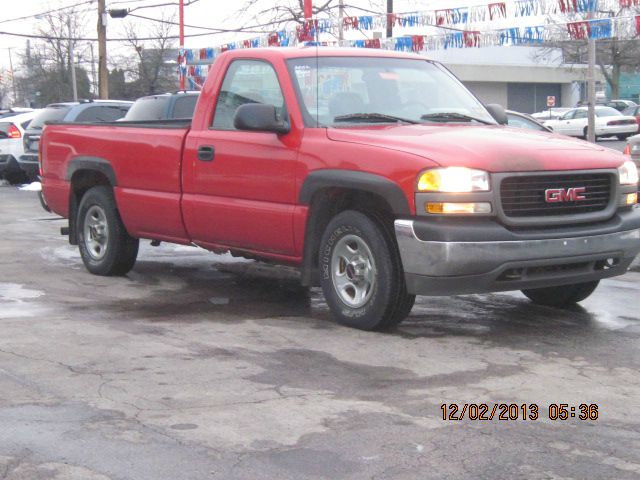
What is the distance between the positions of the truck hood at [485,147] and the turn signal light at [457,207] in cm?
23

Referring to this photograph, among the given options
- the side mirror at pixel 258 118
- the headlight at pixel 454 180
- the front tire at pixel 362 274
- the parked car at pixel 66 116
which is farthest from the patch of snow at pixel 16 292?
the parked car at pixel 66 116

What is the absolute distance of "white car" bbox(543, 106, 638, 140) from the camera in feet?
134

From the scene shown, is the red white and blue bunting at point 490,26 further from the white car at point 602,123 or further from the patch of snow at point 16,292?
the white car at point 602,123

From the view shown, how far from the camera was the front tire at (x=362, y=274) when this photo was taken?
648 centimetres

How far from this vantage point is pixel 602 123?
40969 mm

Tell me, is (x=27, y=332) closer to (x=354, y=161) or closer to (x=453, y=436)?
(x=354, y=161)

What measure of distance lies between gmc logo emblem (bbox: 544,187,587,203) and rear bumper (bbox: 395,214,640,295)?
0.79ft

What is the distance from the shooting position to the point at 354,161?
21.5 ft

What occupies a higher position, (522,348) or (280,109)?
(280,109)

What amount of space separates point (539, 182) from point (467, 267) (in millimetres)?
723

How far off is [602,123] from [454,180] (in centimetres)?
3666

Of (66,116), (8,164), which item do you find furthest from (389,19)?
(8,164)

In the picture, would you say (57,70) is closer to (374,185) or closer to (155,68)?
(155,68)

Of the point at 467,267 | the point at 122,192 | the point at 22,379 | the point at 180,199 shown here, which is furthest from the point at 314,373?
the point at 122,192
